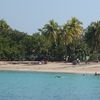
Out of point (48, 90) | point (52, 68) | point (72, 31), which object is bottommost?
point (48, 90)

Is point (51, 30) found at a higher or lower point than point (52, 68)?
higher

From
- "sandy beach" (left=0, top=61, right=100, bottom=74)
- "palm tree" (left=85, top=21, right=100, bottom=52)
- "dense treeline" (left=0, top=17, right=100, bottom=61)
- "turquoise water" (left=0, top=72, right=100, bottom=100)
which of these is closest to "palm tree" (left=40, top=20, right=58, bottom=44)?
"dense treeline" (left=0, top=17, right=100, bottom=61)

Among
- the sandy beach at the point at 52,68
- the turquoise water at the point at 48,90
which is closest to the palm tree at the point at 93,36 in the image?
the sandy beach at the point at 52,68

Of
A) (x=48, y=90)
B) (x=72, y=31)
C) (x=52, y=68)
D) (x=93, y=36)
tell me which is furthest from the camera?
(x=72, y=31)

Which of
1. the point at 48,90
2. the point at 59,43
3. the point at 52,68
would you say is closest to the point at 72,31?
the point at 59,43

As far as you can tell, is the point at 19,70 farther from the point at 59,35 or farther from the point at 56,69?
the point at 59,35

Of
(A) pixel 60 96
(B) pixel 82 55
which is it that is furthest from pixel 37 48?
(A) pixel 60 96

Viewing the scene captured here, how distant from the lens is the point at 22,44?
9094 cm

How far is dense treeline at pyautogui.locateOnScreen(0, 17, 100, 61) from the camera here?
87188 mm

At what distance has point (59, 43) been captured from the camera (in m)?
90.0

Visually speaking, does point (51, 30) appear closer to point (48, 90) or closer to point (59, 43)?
point (59, 43)

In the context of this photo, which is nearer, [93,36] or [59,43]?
[93,36]

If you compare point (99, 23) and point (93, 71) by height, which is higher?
point (99, 23)

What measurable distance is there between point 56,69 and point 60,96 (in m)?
33.9
